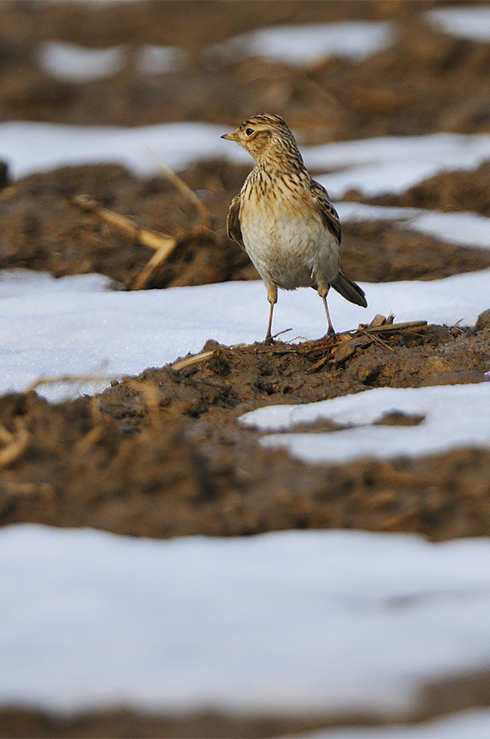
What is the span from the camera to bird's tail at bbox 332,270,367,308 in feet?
20.3

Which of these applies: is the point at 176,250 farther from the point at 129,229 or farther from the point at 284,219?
the point at 284,219

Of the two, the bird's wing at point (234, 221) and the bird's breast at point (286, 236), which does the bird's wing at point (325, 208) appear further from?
the bird's wing at point (234, 221)

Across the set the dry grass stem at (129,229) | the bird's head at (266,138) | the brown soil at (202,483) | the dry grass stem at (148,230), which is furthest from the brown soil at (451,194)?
the brown soil at (202,483)

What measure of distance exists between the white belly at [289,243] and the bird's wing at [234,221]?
160 mm

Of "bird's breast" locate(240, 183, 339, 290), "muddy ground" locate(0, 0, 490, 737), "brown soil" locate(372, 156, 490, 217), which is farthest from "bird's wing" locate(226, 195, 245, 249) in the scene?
"brown soil" locate(372, 156, 490, 217)

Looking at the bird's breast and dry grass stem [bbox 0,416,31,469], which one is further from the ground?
the bird's breast

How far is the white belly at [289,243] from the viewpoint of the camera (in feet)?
18.6

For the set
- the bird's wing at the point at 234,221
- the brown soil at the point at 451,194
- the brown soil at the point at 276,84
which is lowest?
the bird's wing at the point at 234,221

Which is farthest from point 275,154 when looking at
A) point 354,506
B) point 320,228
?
point 354,506

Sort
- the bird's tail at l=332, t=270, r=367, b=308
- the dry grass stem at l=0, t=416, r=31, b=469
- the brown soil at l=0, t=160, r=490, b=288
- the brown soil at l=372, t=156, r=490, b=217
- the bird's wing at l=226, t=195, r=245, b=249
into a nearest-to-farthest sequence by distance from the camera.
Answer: the dry grass stem at l=0, t=416, r=31, b=469
the bird's wing at l=226, t=195, r=245, b=249
the bird's tail at l=332, t=270, r=367, b=308
the brown soil at l=0, t=160, r=490, b=288
the brown soil at l=372, t=156, r=490, b=217

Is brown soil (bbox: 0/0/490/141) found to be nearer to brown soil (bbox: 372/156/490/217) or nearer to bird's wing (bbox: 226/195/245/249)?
brown soil (bbox: 372/156/490/217)

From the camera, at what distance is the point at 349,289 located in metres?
6.25

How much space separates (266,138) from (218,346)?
1.62 m

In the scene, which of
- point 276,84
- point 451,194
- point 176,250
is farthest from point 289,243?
point 276,84
